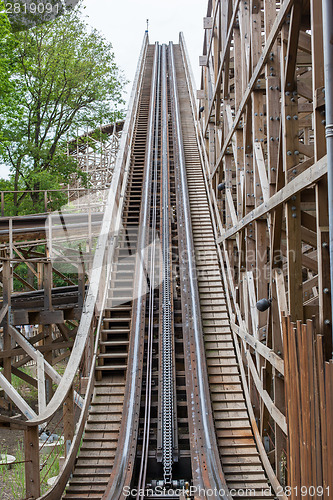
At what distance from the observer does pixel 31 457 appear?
12.9 feet

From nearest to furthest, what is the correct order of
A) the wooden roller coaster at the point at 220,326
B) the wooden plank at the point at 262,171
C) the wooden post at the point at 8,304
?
the wooden roller coaster at the point at 220,326
the wooden plank at the point at 262,171
the wooden post at the point at 8,304

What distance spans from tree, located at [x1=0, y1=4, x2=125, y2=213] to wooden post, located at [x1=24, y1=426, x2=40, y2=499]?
11227mm

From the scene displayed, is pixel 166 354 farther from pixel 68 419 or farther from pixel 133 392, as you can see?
pixel 68 419

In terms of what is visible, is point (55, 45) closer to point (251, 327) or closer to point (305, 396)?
point (251, 327)

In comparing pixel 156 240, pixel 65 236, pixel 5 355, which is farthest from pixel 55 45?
pixel 5 355

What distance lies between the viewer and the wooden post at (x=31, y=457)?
12.9ft

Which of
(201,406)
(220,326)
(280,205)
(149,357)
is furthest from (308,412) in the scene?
(220,326)

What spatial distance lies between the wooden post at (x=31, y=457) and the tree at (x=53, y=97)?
11.2 metres

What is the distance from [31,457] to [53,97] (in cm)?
1498

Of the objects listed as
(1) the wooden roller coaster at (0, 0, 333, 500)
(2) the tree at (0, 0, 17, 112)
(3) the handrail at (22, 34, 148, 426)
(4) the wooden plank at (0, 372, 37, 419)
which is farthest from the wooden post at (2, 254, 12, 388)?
(2) the tree at (0, 0, 17, 112)

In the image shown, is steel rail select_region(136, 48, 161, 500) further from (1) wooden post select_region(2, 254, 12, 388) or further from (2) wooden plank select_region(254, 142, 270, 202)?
(2) wooden plank select_region(254, 142, 270, 202)

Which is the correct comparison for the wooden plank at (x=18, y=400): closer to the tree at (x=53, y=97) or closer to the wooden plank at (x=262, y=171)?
the wooden plank at (x=262, y=171)

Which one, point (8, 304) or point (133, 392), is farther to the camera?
point (8, 304)

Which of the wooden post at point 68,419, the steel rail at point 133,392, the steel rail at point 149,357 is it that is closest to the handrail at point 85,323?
the wooden post at point 68,419
